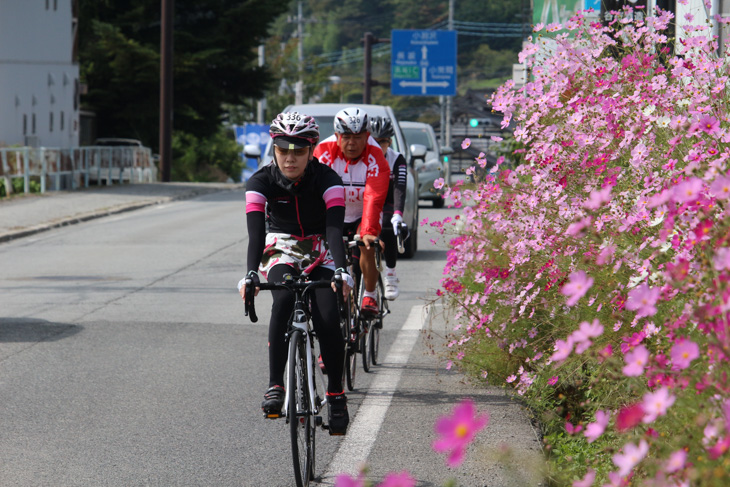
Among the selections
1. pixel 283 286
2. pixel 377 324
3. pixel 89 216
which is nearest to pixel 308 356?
pixel 283 286

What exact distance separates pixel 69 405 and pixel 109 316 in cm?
350

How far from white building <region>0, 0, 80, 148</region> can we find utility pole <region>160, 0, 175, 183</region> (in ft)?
→ 8.87

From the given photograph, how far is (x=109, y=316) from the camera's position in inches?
393

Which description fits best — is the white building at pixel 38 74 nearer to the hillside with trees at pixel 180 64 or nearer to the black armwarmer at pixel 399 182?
the hillside with trees at pixel 180 64

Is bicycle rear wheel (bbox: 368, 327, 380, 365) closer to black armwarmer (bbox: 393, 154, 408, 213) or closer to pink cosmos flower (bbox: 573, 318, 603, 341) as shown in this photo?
black armwarmer (bbox: 393, 154, 408, 213)

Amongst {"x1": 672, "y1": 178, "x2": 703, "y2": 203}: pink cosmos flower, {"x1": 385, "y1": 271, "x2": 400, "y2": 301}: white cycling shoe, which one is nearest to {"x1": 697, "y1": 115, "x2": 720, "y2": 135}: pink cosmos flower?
{"x1": 672, "y1": 178, "x2": 703, "y2": 203}: pink cosmos flower

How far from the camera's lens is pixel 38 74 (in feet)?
108

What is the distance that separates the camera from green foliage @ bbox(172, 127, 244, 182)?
49156 mm

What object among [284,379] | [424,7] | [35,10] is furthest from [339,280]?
[424,7]

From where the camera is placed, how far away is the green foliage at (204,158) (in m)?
49.2

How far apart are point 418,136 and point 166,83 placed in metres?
12.1

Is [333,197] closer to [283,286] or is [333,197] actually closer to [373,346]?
[283,286]

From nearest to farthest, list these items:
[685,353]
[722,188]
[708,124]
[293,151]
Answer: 1. [685,353]
2. [722,188]
3. [708,124]
4. [293,151]

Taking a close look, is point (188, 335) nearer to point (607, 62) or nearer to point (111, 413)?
point (111, 413)
